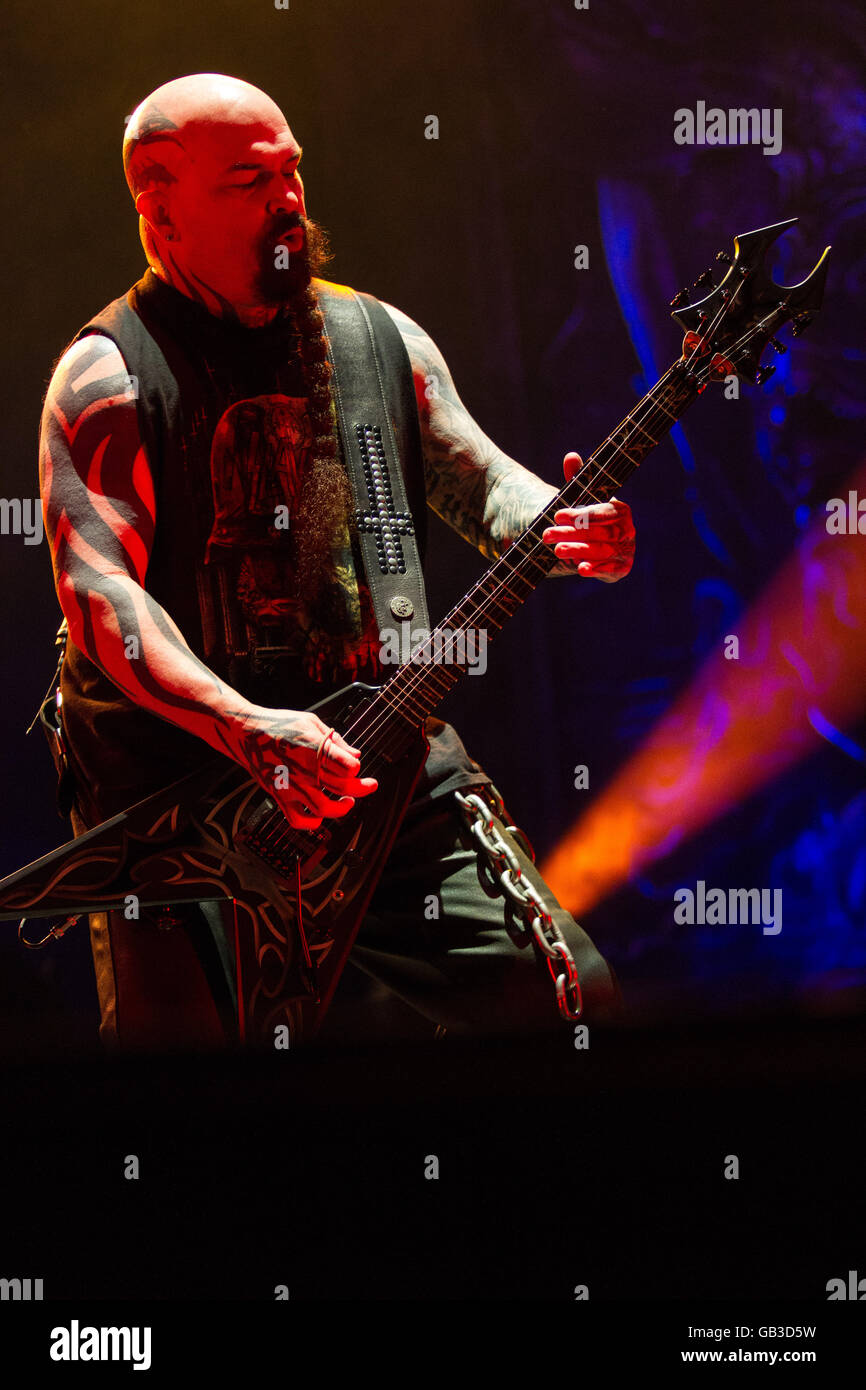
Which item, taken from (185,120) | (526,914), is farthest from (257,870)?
(185,120)

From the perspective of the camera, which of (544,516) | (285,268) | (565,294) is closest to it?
(544,516)

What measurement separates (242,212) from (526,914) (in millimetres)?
1254

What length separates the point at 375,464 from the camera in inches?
94.0

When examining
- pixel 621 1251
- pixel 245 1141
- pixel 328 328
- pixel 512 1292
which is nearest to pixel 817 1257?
pixel 621 1251

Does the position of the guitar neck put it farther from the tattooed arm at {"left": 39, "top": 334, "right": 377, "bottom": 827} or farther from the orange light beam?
the orange light beam

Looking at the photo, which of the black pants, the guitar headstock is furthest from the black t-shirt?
the guitar headstock

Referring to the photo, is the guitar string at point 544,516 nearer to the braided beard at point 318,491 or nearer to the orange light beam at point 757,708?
the braided beard at point 318,491

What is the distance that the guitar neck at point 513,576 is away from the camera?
2.24 m

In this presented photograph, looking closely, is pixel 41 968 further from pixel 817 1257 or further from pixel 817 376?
pixel 817 376

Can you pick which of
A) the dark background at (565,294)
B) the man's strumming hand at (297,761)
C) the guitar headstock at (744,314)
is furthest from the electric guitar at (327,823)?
the dark background at (565,294)

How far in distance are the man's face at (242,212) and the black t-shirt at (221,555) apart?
0.08 meters

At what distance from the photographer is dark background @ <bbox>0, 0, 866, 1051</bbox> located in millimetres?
2652

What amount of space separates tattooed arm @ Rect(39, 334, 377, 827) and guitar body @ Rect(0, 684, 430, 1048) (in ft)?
0.32

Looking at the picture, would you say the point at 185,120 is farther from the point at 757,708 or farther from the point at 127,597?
the point at 757,708
